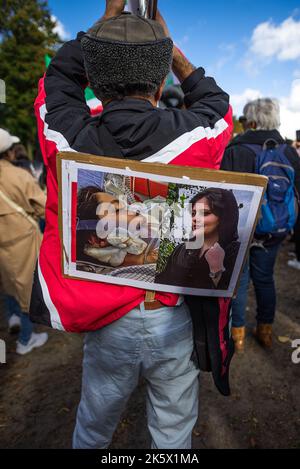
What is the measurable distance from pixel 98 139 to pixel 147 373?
0.93 metres

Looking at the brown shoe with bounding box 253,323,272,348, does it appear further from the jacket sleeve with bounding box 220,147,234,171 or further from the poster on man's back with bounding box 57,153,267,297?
the poster on man's back with bounding box 57,153,267,297

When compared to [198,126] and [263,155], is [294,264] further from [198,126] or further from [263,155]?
[198,126]

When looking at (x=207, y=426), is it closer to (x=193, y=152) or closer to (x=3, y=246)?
(x=193, y=152)

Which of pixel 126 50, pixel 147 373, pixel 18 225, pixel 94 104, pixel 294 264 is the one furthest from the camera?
pixel 294 264

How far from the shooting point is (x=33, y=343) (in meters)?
2.99

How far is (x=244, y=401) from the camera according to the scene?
231 cm

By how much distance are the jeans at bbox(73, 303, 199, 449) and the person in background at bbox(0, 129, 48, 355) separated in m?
1.58

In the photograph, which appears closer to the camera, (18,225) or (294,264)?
(18,225)

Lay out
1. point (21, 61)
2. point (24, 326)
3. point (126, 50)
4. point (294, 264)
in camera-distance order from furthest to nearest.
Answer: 1. point (21, 61)
2. point (294, 264)
3. point (24, 326)
4. point (126, 50)

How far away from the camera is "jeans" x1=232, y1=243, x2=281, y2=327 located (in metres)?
2.61

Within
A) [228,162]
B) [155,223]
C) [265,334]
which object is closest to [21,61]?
[228,162]

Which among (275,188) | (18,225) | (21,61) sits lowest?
(18,225)

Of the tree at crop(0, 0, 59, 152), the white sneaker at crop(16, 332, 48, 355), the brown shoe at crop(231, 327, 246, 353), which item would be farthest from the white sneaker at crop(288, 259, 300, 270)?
the tree at crop(0, 0, 59, 152)

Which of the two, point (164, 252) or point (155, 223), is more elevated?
point (155, 223)
